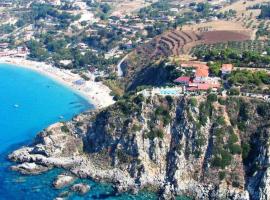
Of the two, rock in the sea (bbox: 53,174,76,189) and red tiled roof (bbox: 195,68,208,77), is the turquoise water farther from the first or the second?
red tiled roof (bbox: 195,68,208,77)

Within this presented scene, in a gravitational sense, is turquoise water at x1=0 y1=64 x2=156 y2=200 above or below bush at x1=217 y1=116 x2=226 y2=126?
below

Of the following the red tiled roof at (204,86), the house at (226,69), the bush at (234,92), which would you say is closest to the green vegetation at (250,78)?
the house at (226,69)

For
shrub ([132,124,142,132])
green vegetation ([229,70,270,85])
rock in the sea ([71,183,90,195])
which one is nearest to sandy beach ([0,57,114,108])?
shrub ([132,124,142,132])

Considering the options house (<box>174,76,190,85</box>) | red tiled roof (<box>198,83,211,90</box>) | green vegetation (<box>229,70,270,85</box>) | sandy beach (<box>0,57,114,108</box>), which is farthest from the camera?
sandy beach (<box>0,57,114,108</box>)

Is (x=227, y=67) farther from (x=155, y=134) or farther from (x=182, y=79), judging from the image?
(x=155, y=134)

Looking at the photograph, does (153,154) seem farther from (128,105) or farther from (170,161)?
(128,105)

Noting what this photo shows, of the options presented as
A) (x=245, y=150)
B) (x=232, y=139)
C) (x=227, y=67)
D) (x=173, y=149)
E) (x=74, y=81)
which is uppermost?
(x=227, y=67)

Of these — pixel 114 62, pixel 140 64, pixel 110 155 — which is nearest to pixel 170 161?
pixel 110 155

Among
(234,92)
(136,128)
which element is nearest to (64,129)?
(136,128)
